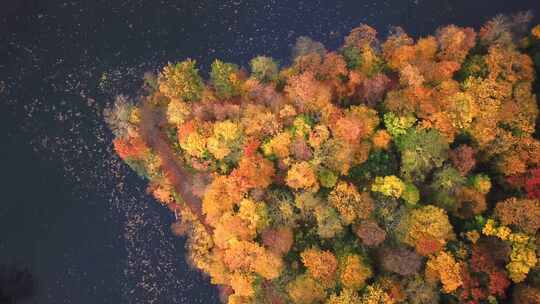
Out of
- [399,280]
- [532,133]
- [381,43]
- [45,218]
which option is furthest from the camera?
[45,218]

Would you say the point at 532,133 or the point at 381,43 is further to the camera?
the point at 381,43

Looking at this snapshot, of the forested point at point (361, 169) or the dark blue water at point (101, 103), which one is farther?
the dark blue water at point (101, 103)

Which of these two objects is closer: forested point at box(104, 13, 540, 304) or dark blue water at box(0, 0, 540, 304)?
Answer: forested point at box(104, 13, 540, 304)

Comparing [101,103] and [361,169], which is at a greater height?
[101,103]

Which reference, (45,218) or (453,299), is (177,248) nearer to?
(45,218)

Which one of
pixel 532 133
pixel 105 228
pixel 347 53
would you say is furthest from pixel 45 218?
pixel 532 133

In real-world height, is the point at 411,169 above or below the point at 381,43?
below

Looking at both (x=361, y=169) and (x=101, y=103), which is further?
(x=101, y=103)

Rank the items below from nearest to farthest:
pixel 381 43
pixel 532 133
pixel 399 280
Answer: pixel 399 280 < pixel 532 133 < pixel 381 43
